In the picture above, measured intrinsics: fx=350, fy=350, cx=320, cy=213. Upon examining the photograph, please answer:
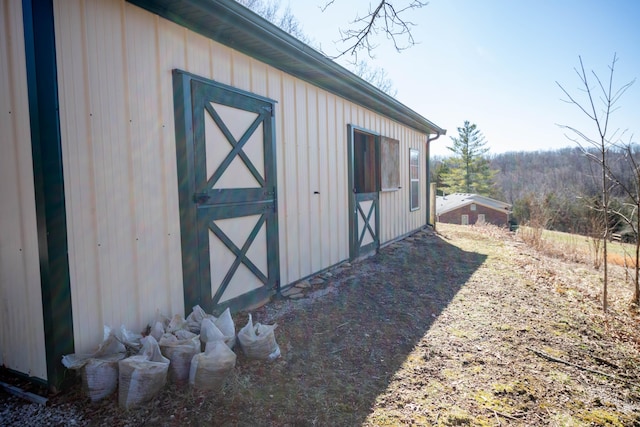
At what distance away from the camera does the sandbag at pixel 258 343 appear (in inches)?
96.3

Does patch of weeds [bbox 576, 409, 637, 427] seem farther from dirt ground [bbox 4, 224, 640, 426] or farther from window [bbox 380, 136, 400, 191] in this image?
window [bbox 380, 136, 400, 191]

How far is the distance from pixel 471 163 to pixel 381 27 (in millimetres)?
34672

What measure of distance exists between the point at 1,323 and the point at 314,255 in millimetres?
3163

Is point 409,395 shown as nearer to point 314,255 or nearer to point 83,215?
point 83,215

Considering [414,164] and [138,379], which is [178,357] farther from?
[414,164]

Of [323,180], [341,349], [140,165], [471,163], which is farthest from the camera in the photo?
[471,163]

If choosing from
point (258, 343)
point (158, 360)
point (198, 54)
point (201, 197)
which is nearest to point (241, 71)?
point (198, 54)

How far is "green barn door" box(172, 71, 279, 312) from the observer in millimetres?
2918

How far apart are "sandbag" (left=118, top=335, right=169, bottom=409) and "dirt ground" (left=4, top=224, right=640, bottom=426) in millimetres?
66

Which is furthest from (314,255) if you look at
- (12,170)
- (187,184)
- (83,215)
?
(12,170)

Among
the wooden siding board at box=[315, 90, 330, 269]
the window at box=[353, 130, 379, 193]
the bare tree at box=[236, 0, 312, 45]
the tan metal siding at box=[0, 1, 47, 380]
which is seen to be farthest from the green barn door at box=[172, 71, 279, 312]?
the bare tree at box=[236, 0, 312, 45]

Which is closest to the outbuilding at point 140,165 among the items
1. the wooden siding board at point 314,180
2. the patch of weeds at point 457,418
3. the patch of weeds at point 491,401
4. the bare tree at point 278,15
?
the wooden siding board at point 314,180

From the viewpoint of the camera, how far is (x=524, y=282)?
5078 mm

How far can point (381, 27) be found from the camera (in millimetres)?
3314
